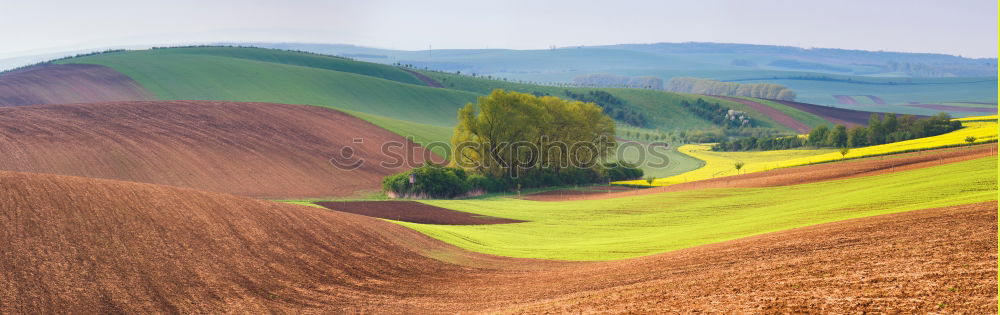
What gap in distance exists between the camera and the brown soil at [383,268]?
1780 cm

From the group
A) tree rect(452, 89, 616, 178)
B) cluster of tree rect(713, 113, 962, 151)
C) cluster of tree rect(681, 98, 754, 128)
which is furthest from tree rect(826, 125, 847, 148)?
cluster of tree rect(681, 98, 754, 128)

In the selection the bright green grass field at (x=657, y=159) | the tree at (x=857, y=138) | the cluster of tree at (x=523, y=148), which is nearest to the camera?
the cluster of tree at (x=523, y=148)

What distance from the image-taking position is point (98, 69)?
132 m

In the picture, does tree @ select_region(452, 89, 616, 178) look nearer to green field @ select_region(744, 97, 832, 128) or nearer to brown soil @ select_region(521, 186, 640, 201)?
brown soil @ select_region(521, 186, 640, 201)

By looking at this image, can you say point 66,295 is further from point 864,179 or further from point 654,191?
point 654,191

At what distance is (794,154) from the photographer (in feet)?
317

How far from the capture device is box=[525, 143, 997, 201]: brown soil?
1987 inches

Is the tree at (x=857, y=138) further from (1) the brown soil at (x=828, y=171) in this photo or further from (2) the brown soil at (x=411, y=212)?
(2) the brown soil at (x=411, y=212)

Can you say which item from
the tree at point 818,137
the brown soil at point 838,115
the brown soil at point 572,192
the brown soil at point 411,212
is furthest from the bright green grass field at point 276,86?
the brown soil at point 838,115

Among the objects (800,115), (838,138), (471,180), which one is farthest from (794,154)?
(800,115)

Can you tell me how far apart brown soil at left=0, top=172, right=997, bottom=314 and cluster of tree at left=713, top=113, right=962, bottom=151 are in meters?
66.8

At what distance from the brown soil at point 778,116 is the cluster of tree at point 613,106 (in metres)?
26.6

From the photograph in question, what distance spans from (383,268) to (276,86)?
113 meters

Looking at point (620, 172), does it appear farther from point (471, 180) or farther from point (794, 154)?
point (794, 154)
